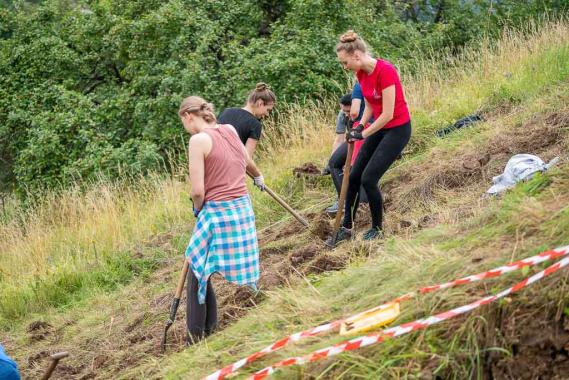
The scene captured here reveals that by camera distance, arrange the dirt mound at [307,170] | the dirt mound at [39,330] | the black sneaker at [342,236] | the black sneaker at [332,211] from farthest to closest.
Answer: the dirt mound at [307,170]
the black sneaker at [332,211]
the dirt mound at [39,330]
the black sneaker at [342,236]

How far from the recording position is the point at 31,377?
6.79 meters

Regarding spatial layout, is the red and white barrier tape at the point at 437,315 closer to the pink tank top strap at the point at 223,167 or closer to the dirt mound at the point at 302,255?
the pink tank top strap at the point at 223,167

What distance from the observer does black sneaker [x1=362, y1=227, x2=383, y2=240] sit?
662 centimetres

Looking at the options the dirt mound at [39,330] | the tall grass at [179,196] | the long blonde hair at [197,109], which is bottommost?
the dirt mound at [39,330]

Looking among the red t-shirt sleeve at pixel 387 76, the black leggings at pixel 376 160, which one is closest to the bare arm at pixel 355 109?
the black leggings at pixel 376 160

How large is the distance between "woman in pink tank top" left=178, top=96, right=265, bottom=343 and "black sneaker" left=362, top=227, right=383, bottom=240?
1468 mm

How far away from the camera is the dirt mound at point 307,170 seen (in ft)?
32.0

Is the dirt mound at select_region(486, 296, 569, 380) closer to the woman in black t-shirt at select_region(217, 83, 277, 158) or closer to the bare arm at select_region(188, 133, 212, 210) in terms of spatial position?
the bare arm at select_region(188, 133, 212, 210)

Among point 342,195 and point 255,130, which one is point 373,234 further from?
point 255,130

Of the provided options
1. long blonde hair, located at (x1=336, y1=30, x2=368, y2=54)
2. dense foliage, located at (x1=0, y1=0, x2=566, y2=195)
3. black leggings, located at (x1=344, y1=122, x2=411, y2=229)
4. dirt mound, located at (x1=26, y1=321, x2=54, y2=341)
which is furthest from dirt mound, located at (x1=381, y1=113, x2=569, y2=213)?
dense foliage, located at (x1=0, y1=0, x2=566, y2=195)

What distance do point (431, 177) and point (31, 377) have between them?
4013mm

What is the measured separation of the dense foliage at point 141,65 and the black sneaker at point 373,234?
607cm

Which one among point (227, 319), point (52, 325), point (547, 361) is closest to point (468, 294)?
point (547, 361)

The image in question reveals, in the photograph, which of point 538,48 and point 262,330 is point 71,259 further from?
point 538,48
